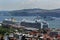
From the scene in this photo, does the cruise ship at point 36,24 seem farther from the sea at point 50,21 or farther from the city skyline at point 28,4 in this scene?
the city skyline at point 28,4

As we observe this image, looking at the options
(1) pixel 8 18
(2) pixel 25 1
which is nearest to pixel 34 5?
(2) pixel 25 1

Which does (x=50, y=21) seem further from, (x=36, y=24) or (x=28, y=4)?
(x=28, y=4)

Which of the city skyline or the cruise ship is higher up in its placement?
the city skyline

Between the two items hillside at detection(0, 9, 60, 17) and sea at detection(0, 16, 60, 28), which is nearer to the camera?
sea at detection(0, 16, 60, 28)

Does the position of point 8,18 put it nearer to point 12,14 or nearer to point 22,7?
point 12,14

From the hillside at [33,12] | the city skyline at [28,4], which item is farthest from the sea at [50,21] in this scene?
the city skyline at [28,4]

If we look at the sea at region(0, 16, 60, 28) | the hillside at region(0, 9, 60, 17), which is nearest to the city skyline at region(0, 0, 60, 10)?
the hillside at region(0, 9, 60, 17)

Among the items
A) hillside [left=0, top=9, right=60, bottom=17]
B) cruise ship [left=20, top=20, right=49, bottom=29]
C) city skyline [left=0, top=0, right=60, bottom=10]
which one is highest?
city skyline [left=0, top=0, right=60, bottom=10]

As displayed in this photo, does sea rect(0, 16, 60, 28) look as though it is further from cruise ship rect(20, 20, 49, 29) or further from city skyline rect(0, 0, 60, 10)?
city skyline rect(0, 0, 60, 10)

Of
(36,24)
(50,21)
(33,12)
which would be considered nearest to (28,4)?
(33,12)

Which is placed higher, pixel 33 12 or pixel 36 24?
pixel 33 12

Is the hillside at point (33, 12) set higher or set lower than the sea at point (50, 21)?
higher

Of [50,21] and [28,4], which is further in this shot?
[28,4]
